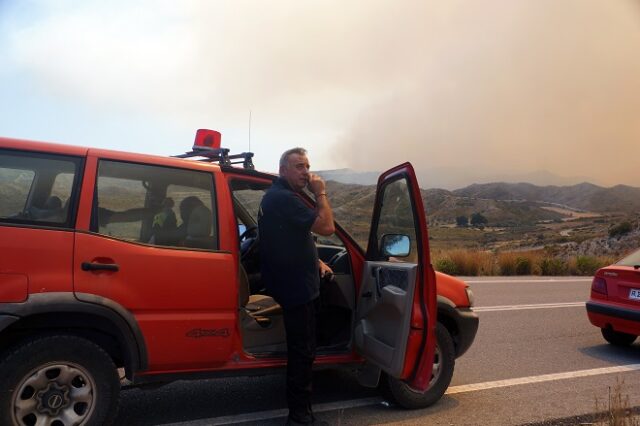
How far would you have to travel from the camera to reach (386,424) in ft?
13.5

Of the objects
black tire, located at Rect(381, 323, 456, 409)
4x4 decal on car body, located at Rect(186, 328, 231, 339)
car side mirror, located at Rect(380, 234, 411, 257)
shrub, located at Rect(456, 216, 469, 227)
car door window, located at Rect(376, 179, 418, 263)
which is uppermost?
car door window, located at Rect(376, 179, 418, 263)

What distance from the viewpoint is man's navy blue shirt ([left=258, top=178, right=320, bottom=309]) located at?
3.79m

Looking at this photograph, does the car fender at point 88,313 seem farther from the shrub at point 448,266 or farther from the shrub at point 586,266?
the shrub at point 586,266

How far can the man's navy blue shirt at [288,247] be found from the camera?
3.79 m

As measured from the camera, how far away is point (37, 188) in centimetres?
336

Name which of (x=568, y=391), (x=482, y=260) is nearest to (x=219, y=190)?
(x=568, y=391)

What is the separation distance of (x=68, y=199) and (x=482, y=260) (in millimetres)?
14746

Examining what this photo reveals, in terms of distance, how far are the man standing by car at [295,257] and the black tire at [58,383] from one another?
1203 mm

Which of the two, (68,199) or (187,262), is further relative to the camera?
(187,262)

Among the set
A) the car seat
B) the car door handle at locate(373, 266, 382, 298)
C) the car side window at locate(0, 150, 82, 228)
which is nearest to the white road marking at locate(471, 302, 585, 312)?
the car door handle at locate(373, 266, 382, 298)

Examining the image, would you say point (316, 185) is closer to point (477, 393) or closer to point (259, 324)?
point (259, 324)

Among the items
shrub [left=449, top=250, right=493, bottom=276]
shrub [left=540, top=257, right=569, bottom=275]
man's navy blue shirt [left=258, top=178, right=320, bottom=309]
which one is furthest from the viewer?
shrub [left=540, top=257, right=569, bottom=275]

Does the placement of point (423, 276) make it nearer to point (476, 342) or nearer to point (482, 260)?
point (476, 342)

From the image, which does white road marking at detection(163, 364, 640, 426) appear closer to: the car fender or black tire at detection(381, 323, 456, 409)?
black tire at detection(381, 323, 456, 409)
